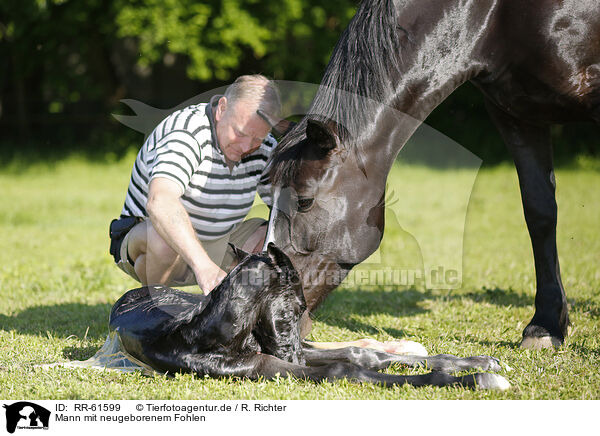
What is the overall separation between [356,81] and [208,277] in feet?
3.70

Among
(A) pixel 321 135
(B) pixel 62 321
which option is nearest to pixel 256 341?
(A) pixel 321 135

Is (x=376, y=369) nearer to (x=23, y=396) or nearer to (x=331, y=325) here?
(x=331, y=325)

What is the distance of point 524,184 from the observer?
3920 mm

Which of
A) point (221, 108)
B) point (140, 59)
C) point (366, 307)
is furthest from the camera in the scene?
point (140, 59)

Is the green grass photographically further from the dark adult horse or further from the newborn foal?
the dark adult horse

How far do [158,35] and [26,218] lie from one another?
6.68 m

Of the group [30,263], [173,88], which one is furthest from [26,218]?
[173,88]

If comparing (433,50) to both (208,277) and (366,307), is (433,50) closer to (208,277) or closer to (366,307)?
Result: (208,277)

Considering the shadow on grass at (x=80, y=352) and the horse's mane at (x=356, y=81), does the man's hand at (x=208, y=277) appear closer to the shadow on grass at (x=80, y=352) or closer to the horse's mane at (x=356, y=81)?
the horse's mane at (x=356, y=81)

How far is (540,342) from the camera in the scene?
358 cm

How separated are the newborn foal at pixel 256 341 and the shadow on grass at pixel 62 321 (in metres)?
1.12

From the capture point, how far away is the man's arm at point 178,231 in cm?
309

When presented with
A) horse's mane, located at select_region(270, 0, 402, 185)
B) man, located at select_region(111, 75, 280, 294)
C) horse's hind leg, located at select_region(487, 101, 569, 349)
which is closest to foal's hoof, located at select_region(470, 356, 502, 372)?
horse's hind leg, located at select_region(487, 101, 569, 349)
